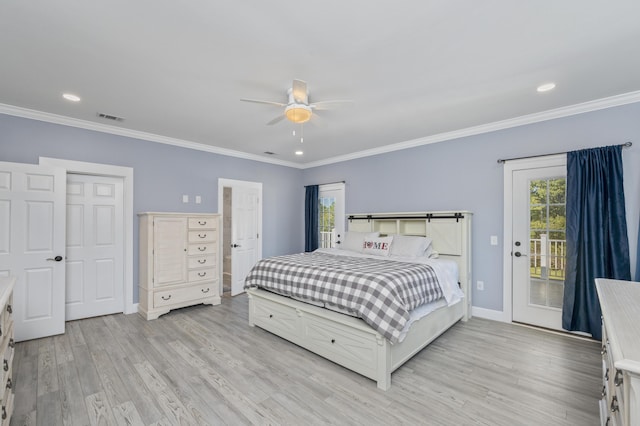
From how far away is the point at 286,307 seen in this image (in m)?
3.18

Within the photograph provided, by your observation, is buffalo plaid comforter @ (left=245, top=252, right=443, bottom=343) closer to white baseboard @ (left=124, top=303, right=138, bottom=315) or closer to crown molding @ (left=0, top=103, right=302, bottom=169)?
A: white baseboard @ (left=124, top=303, right=138, bottom=315)

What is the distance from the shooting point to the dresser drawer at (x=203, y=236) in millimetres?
4359

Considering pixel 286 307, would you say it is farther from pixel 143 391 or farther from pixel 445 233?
pixel 445 233

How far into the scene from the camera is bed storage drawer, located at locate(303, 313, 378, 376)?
2430 mm

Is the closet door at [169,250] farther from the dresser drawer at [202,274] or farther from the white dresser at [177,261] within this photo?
the dresser drawer at [202,274]

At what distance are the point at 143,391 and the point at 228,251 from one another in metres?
3.88

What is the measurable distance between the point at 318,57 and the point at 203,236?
3260 millimetres

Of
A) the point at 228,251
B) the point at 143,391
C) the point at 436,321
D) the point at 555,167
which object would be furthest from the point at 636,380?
the point at 228,251

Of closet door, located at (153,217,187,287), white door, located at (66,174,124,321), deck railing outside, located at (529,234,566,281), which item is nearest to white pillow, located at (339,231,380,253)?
deck railing outside, located at (529,234,566,281)

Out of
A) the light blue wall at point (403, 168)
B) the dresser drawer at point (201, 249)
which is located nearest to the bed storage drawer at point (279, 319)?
the dresser drawer at point (201, 249)

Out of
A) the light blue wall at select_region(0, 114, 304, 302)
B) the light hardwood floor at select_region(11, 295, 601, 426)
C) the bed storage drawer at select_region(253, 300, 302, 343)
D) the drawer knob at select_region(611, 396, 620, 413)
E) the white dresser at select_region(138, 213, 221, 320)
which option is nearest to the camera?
the drawer knob at select_region(611, 396, 620, 413)

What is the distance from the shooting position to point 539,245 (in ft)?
11.7

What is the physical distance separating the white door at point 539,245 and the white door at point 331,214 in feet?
9.66

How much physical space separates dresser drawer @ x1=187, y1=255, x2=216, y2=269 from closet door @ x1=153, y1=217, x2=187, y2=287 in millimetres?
74
